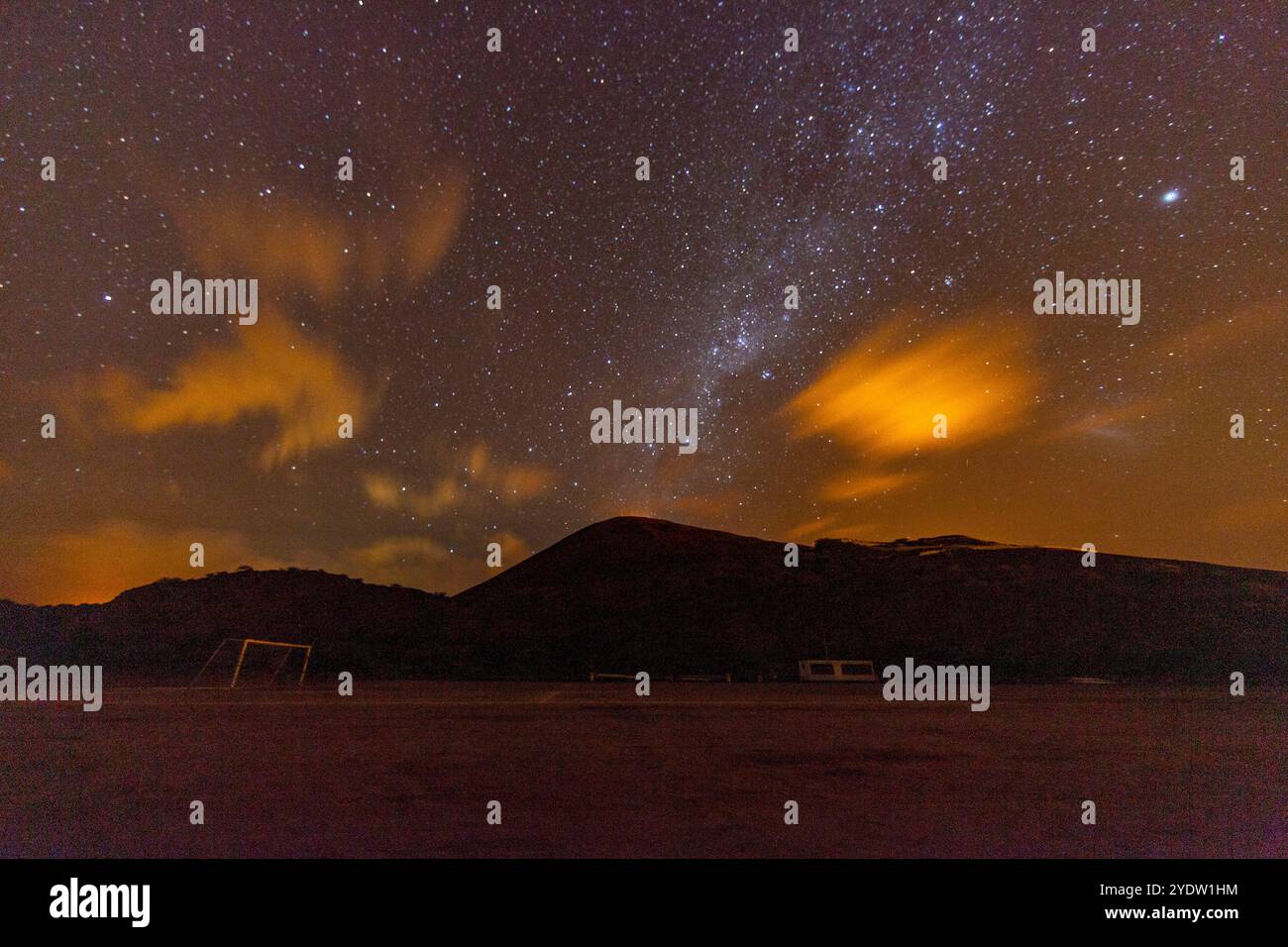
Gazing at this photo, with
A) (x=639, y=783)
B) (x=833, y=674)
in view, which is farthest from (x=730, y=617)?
(x=639, y=783)

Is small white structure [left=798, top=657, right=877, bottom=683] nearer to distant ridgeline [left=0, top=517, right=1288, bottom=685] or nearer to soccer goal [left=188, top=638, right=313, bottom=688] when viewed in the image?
distant ridgeline [left=0, top=517, right=1288, bottom=685]

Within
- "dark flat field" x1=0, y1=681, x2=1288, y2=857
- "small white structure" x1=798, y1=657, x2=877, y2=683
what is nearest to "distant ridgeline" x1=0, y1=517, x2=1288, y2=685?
"small white structure" x1=798, y1=657, x2=877, y2=683

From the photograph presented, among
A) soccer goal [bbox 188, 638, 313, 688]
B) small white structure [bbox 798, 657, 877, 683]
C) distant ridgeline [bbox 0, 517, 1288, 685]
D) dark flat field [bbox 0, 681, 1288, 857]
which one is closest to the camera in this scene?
dark flat field [bbox 0, 681, 1288, 857]

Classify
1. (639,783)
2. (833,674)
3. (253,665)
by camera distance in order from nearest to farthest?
(639,783) → (833,674) → (253,665)

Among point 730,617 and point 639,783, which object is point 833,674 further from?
point 639,783

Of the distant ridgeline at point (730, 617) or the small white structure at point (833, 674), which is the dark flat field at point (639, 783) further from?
the distant ridgeline at point (730, 617)

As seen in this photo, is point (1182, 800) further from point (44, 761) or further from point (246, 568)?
point (246, 568)
